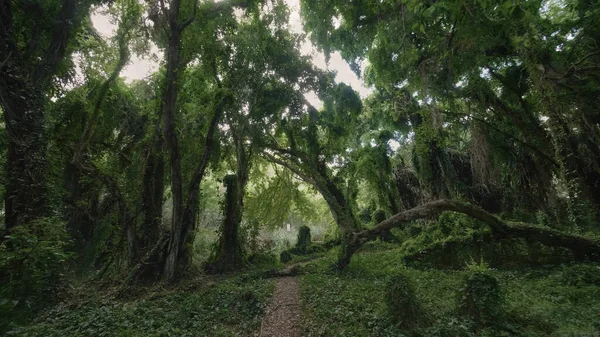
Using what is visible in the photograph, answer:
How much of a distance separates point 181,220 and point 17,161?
457cm

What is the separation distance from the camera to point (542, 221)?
1040 centimetres

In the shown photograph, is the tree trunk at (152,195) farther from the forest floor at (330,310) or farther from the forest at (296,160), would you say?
the forest floor at (330,310)

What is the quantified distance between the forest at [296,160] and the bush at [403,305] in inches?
1.3

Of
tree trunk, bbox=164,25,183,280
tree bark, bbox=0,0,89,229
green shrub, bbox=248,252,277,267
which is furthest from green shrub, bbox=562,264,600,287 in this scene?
tree bark, bbox=0,0,89,229

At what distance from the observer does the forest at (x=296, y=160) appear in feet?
18.4

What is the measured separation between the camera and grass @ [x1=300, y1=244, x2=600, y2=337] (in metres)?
4.56

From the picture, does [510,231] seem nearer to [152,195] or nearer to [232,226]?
[232,226]

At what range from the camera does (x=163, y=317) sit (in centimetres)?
630

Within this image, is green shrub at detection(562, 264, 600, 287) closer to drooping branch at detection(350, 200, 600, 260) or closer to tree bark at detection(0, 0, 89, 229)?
drooping branch at detection(350, 200, 600, 260)

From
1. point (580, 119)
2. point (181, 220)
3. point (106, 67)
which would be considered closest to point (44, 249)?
point (181, 220)

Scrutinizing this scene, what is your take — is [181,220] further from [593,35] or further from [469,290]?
[593,35]

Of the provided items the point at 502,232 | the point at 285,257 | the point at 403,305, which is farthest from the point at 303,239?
the point at 403,305

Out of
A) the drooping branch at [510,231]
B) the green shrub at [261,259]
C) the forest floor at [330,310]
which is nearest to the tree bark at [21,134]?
the forest floor at [330,310]

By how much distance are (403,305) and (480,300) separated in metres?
1.30
